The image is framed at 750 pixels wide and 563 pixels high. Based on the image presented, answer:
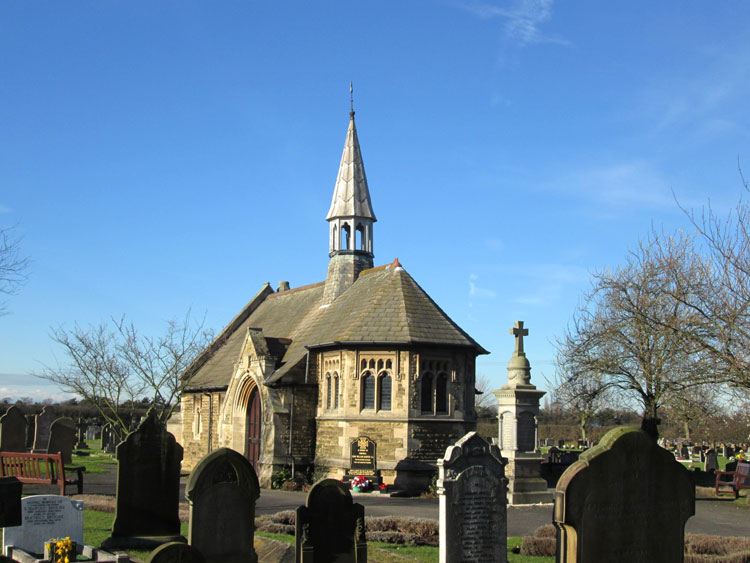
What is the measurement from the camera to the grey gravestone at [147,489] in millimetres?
11992

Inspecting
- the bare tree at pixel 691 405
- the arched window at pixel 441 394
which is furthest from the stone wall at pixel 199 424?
the bare tree at pixel 691 405

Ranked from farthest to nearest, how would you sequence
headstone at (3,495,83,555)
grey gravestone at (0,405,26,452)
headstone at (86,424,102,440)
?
headstone at (86,424,102,440) < grey gravestone at (0,405,26,452) < headstone at (3,495,83,555)

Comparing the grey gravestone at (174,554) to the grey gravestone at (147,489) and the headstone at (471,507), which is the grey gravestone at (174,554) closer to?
the headstone at (471,507)

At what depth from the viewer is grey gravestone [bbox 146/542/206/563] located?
834cm

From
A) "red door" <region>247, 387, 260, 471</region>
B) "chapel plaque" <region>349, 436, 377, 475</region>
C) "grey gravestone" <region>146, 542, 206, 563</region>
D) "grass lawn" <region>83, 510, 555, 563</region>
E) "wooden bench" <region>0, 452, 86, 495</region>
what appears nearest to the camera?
"grey gravestone" <region>146, 542, 206, 563</region>

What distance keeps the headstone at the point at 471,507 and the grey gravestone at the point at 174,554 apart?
3.47 metres

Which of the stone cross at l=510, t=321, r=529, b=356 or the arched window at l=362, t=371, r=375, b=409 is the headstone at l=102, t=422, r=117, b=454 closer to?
the arched window at l=362, t=371, r=375, b=409

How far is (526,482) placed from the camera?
21203 millimetres

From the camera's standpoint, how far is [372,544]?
1346 cm

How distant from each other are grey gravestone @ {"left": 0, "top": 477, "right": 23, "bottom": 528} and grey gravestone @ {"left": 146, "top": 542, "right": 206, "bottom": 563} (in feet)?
11.2

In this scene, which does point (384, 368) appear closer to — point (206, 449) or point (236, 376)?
point (236, 376)

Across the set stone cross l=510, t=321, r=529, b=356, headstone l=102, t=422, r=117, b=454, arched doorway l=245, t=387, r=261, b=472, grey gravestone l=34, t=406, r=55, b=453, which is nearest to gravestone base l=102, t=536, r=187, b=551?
stone cross l=510, t=321, r=529, b=356

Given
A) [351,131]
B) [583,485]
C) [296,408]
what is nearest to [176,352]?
[296,408]

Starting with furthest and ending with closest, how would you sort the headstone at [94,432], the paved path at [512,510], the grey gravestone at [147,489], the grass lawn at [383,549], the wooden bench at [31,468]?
the headstone at [94,432], the wooden bench at [31,468], the paved path at [512,510], the grass lawn at [383,549], the grey gravestone at [147,489]
